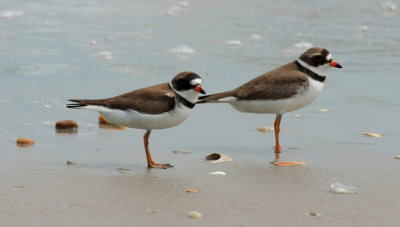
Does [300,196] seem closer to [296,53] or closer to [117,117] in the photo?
[117,117]

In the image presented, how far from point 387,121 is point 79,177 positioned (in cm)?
360

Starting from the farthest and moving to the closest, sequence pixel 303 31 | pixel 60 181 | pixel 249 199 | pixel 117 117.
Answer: pixel 303 31
pixel 117 117
pixel 60 181
pixel 249 199

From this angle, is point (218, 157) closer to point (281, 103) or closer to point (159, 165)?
point (159, 165)

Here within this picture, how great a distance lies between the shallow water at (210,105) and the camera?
5.49 meters

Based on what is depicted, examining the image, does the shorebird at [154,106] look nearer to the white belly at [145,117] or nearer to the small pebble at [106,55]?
the white belly at [145,117]

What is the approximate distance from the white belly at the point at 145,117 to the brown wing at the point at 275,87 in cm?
107

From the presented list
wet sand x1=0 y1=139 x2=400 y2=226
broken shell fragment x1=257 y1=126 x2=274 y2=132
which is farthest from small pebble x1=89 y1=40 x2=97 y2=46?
wet sand x1=0 y1=139 x2=400 y2=226

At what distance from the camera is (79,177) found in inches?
229

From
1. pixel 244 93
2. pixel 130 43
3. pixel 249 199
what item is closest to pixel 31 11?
pixel 130 43

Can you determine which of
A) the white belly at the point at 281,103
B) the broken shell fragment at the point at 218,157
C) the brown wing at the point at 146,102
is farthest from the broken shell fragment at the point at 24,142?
the white belly at the point at 281,103

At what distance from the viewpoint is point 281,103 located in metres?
7.38

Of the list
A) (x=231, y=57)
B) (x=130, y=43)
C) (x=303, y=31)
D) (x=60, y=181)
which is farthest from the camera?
(x=303, y=31)

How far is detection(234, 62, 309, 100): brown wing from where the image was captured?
737cm

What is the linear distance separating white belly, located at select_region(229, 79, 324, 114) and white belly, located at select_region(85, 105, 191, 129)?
3.52 ft
